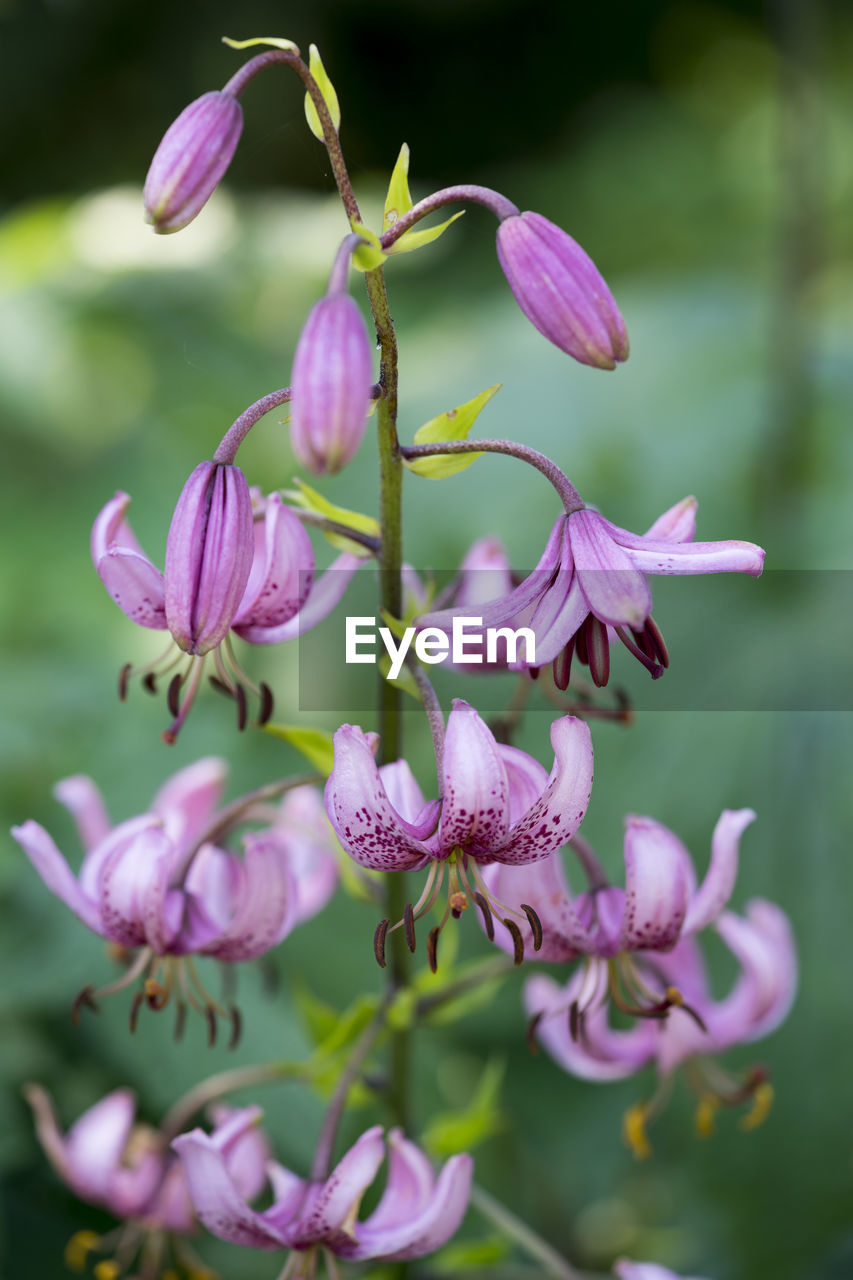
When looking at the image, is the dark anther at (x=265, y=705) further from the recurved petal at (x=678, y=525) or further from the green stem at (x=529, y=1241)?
the green stem at (x=529, y=1241)

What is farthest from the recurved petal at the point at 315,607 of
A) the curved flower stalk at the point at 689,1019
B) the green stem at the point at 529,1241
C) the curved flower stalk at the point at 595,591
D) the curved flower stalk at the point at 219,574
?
the green stem at the point at 529,1241

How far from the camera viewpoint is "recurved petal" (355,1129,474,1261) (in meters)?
0.73

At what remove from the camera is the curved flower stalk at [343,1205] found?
0.72 metres

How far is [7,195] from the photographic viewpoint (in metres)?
3.53

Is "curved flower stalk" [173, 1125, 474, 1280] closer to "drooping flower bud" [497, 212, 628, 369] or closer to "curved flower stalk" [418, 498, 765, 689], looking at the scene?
"curved flower stalk" [418, 498, 765, 689]

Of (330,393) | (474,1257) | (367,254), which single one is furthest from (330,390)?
(474,1257)

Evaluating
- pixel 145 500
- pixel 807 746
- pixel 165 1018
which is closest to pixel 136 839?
pixel 165 1018

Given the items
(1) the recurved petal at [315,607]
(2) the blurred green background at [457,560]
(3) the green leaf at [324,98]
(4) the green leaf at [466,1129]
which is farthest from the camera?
(2) the blurred green background at [457,560]

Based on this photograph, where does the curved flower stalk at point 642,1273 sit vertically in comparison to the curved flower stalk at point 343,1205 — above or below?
below

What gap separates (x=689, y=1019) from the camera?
0.96 m

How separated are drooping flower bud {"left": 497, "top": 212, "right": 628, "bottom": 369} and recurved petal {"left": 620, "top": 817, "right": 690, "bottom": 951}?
0.28 meters

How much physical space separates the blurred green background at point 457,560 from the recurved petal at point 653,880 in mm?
467

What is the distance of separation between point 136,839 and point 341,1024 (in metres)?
0.19

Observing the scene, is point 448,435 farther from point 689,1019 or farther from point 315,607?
point 689,1019
